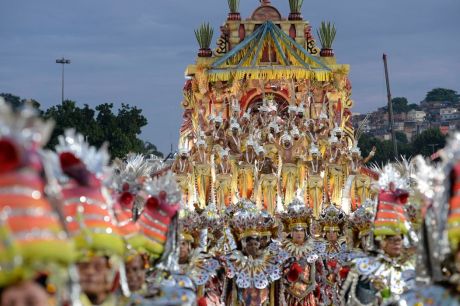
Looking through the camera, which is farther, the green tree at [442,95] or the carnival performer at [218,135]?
the green tree at [442,95]

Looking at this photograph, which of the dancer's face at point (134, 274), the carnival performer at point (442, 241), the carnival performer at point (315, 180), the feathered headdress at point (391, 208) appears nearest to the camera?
the carnival performer at point (442, 241)

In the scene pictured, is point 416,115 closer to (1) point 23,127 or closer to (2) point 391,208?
(2) point 391,208

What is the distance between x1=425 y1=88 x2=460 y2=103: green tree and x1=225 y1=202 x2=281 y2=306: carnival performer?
94.7m

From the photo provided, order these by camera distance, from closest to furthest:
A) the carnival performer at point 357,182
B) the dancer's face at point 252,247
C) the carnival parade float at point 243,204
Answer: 1. the carnival parade float at point 243,204
2. the dancer's face at point 252,247
3. the carnival performer at point 357,182

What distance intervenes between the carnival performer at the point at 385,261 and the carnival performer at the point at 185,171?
13.6 meters

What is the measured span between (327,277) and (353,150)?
8.74 metres

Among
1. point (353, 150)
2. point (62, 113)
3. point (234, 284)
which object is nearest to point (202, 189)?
point (353, 150)

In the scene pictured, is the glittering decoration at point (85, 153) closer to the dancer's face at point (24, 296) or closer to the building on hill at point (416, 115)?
the dancer's face at point (24, 296)

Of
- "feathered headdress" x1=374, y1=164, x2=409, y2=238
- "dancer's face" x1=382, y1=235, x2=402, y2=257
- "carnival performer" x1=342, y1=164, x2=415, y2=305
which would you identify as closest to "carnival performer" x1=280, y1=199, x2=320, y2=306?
"carnival performer" x1=342, y1=164, x2=415, y2=305

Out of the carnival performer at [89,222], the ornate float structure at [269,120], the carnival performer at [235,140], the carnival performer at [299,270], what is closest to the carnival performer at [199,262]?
the carnival performer at [299,270]

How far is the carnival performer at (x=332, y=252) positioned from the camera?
18766mm

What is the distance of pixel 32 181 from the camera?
613cm

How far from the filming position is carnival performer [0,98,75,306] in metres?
5.94

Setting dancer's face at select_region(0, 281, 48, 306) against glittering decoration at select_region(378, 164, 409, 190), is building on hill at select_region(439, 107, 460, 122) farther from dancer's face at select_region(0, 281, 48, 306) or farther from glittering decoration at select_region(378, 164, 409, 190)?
dancer's face at select_region(0, 281, 48, 306)
